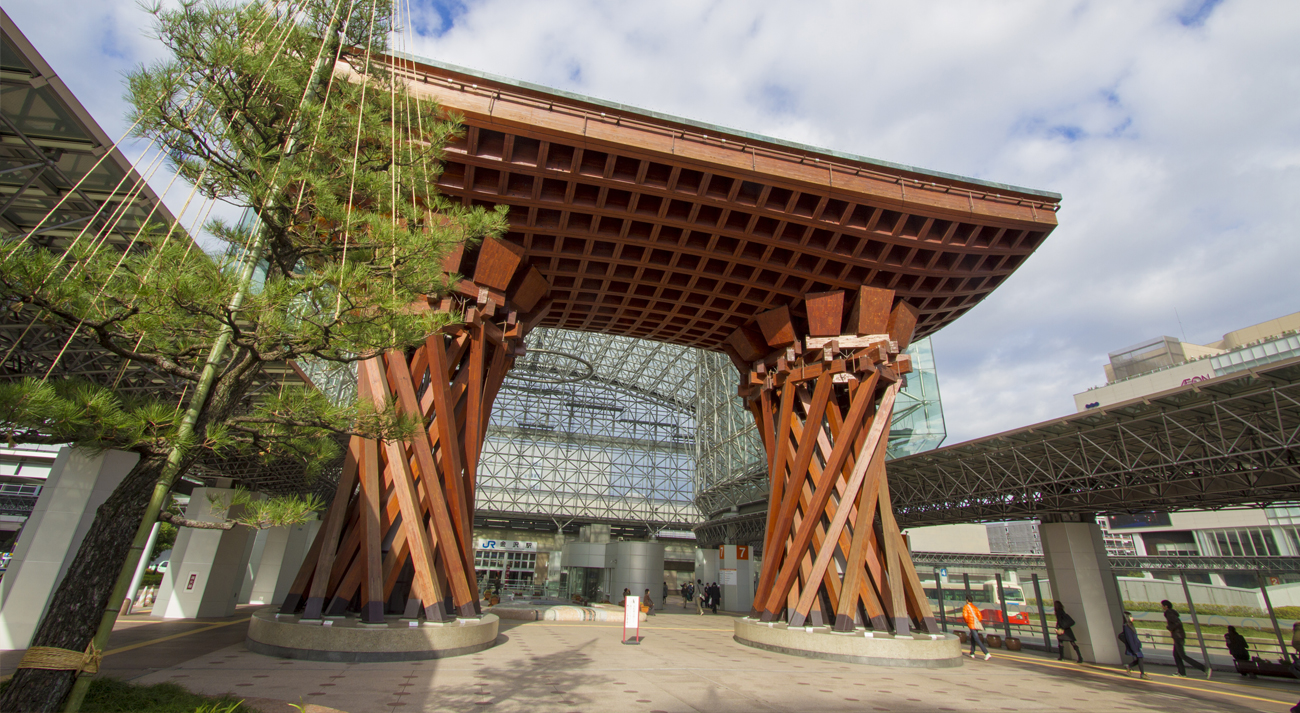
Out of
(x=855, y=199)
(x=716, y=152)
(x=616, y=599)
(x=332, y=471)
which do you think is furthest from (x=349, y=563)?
(x=616, y=599)

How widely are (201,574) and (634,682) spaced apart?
14.5 metres

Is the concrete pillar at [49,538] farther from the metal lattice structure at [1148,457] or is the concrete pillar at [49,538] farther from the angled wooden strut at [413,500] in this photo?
the metal lattice structure at [1148,457]

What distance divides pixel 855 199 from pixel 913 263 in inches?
102

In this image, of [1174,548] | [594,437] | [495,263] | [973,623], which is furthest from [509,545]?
[1174,548]

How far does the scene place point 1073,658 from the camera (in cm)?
1431

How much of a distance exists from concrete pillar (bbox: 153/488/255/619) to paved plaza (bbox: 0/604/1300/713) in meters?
3.98

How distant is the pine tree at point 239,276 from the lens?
372cm

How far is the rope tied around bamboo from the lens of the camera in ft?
11.8

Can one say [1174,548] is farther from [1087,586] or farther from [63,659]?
[63,659]

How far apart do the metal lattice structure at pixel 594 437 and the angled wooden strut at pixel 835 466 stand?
94.1 ft

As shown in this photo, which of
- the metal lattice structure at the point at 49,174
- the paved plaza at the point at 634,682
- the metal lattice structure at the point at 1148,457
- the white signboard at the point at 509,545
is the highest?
the metal lattice structure at the point at 49,174

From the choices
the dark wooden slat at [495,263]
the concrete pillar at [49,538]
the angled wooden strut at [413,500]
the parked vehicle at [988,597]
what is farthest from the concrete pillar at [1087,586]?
the concrete pillar at [49,538]

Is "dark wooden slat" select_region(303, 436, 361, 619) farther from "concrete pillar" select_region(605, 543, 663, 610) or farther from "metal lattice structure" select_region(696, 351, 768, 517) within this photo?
"metal lattice structure" select_region(696, 351, 768, 517)

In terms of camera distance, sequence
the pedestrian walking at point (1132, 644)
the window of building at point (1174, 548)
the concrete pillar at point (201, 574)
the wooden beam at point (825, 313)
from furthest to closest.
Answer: the window of building at point (1174, 548) → the concrete pillar at point (201, 574) → the wooden beam at point (825, 313) → the pedestrian walking at point (1132, 644)
